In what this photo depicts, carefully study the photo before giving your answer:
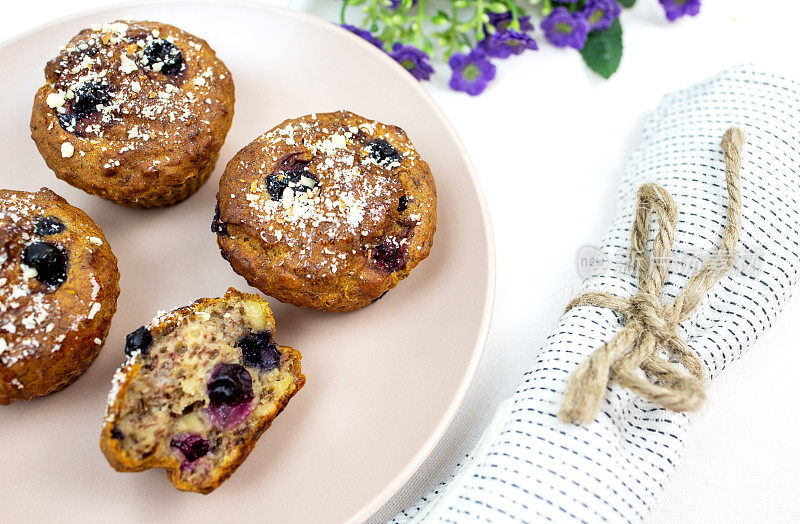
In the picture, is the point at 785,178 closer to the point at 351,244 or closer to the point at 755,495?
the point at 755,495

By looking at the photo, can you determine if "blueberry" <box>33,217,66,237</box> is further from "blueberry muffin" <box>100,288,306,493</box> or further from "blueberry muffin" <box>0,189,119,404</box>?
"blueberry muffin" <box>100,288,306,493</box>

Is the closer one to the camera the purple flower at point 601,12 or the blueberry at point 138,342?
the blueberry at point 138,342

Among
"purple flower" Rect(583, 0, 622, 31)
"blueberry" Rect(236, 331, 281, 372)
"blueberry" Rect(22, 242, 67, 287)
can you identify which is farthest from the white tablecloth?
"blueberry" Rect(22, 242, 67, 287)

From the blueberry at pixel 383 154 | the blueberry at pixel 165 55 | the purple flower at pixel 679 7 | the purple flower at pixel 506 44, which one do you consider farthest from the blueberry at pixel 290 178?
the purple flower at pixel 679 7

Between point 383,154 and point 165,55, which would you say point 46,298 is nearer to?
point 165,55

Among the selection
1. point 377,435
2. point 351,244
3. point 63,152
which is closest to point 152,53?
point 63,152

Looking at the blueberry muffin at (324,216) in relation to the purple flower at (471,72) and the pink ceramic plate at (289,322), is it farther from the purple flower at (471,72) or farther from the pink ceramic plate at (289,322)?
the purple flower at (471,72)
